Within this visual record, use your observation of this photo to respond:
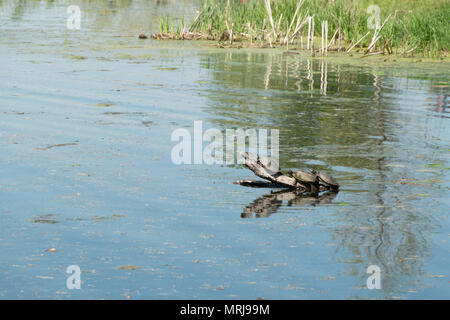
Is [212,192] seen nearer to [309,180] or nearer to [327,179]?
[309,180]

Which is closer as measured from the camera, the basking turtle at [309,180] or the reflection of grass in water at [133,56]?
the basking turtle at [309,180]

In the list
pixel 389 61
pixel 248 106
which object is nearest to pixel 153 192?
pixel 248 106

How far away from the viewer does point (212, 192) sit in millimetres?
8242

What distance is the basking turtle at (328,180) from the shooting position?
830cm

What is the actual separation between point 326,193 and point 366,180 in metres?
0.76

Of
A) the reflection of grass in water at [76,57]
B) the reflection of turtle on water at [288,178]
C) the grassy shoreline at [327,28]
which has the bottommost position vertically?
the reflection of turtle on water at [288,178]

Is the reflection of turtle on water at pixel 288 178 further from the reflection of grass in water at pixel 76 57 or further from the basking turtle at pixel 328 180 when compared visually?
the reflection of grass in water at pixel 76 57

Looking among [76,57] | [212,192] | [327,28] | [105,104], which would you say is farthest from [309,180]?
[327,28]

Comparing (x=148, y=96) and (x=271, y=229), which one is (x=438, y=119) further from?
(x=271, y=229)

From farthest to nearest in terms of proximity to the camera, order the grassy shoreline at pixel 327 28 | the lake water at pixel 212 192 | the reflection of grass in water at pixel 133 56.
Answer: the grassy shoreline at pixel 327 28 → the reflection of grass in water at pixel 133 56 → the lake water at pixel 212 192

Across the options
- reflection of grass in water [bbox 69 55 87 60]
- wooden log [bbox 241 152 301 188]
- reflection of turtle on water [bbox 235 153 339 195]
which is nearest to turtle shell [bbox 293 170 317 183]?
reflection of turtle on water [bbox 235 153 339 195]

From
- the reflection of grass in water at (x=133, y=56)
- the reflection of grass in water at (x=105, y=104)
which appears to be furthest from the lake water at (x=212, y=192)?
the reflection of grass in water at (x=133, y=56)

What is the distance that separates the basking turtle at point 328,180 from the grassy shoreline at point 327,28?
538 inches

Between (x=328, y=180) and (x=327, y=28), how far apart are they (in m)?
14.8
